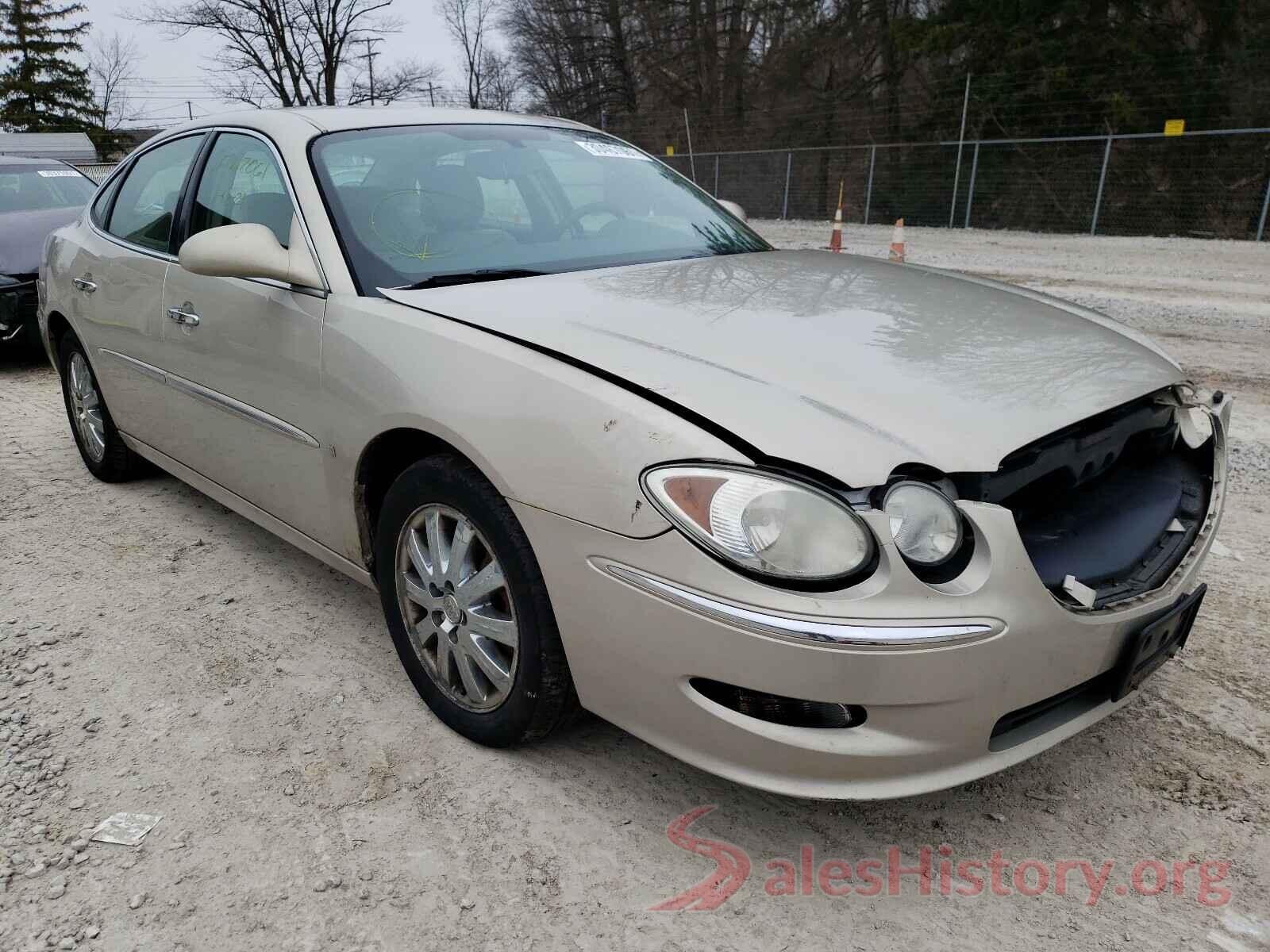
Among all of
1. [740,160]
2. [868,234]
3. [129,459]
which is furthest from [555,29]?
[129,459]

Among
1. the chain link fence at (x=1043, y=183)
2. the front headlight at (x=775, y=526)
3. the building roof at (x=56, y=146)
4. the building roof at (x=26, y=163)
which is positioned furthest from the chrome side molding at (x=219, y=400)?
the building roof at (x=56, y=146)

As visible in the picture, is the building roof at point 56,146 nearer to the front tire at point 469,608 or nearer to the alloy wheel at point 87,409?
the alloy wheel at point 87,409

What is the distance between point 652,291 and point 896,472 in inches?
38.6

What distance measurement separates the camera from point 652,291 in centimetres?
249

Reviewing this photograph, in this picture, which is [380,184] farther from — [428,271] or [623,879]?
[623,879]

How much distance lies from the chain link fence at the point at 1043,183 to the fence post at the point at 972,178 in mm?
21

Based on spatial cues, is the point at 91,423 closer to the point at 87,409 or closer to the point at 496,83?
the point at 87,409

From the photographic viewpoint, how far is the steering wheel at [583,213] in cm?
301

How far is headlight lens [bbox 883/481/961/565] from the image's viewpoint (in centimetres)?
173

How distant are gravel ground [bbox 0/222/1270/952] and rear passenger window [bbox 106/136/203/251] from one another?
1.36 meters

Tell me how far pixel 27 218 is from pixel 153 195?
5.17 meters

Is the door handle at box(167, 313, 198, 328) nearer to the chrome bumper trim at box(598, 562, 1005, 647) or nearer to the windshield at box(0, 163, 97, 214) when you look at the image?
the chrome bumper trim at box(598, 562, 1005, 647)

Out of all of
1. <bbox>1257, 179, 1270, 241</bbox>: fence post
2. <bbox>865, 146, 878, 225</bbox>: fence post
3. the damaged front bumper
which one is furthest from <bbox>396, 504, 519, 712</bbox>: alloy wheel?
<bbox>865, 146, 878, 225</bbox>: fence post

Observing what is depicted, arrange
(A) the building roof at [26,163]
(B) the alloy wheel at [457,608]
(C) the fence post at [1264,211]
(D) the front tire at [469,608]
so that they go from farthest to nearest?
(C) the fence post at [1264,211] < (A) the building roof at [26,163] < (B) the alloy wheel at [457,608] < (D) the front tire at [469,608]
